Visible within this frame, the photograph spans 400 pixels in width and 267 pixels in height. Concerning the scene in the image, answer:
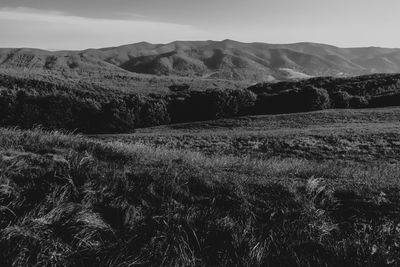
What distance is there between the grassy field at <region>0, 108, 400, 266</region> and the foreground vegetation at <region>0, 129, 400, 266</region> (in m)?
0.01

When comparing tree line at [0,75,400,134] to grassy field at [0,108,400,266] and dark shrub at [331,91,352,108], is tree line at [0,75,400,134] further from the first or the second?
grassy field at [0,108,400,266]

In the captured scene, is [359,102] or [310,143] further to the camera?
[359,102]

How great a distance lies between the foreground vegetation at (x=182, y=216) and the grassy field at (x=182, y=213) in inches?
0.6

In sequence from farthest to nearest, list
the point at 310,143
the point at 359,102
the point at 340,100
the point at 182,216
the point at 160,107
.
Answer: the point at 160,107, the point at 340,100, the point at 359,102, the point at 310,143, the point at 182,216

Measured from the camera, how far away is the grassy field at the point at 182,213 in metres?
5.51

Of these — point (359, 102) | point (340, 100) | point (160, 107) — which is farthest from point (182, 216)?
point (340, 100)

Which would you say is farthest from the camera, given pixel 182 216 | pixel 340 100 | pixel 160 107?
pixel 160 107

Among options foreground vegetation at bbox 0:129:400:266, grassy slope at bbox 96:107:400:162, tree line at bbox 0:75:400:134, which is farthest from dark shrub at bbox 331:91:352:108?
foreground vegetation at bbox 0:129:400:266

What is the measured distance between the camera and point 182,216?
20.5 feet

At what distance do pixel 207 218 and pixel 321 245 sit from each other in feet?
5.04

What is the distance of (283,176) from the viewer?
8344mm

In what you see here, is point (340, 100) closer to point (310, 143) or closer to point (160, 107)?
point (160, 107)

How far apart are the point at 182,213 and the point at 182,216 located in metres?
0.09

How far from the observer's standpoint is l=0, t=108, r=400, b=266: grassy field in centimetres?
551
